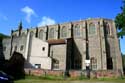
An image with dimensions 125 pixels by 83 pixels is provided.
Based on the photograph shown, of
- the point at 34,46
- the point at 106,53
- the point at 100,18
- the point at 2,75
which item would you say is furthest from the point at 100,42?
the point at 2,75

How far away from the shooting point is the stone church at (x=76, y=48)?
47406 mm

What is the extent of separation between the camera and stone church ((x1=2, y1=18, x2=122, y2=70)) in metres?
47.4

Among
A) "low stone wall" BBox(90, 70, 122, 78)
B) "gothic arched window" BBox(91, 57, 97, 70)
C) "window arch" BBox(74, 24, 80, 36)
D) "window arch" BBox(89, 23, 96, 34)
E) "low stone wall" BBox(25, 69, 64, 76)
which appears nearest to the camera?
"low stone wall" BBox(90, 70, 122, 78)

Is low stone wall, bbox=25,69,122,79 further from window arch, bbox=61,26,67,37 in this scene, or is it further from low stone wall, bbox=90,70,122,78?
window arch, bbox=61,26,67,37

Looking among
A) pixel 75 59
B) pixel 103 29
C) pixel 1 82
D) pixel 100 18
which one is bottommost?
pixel 1 82

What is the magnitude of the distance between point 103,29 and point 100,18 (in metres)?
3.50

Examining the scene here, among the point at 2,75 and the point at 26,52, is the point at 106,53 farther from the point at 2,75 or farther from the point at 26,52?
the point at 2,75

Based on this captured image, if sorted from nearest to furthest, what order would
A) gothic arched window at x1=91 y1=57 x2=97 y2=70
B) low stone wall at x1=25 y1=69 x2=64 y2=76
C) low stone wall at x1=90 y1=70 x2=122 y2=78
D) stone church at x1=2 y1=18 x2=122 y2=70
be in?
low stone wall at x1=90 y1=70 x2=122 y2=78
low stone wall at x1=25 y1=69 x2=64 y2=76
stone church at x1=2 y1=18 x2=122 y2=70
gothic arched window at x1=91 y1=57 x2=97 y2=70

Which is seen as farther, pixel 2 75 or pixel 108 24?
pixel 108 24

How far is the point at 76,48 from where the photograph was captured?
174ft

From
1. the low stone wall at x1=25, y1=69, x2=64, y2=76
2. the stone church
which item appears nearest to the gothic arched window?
the stone church

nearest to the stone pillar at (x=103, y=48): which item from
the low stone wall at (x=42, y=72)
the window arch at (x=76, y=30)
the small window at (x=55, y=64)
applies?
the window arch at (x=76, y=30)

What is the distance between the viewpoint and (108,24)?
175ft

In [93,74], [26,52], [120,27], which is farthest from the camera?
[26,52]
